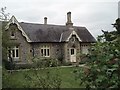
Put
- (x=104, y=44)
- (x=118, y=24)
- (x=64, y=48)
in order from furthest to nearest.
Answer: (x=64, y=48) → (x=118, y=24) → (x=104, y=44)

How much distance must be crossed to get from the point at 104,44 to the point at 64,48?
114 feet

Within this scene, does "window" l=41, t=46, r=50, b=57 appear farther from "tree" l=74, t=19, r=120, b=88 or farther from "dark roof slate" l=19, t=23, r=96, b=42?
"tree" l=74, t=19, r=120, b=88

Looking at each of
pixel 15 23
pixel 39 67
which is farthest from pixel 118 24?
pixel 15 23

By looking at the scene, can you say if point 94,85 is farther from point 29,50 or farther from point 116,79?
point 29,50

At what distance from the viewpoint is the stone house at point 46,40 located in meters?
36.4

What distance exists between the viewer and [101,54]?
4.61m

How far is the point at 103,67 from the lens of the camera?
14.2 feet

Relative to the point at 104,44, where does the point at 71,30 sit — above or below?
above

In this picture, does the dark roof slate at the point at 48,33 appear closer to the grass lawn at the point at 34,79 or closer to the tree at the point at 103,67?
the grass lawn at the point at 34,79

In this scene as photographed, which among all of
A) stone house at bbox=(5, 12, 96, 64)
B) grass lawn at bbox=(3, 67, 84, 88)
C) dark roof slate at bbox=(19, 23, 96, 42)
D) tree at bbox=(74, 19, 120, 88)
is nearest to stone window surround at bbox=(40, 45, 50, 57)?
stone house at bbox=(5, 12, 96, 64)

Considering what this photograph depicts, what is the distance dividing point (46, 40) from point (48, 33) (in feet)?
6.95

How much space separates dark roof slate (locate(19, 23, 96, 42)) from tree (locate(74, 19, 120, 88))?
32763mm

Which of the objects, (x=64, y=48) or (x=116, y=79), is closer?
(x=116, y=79)

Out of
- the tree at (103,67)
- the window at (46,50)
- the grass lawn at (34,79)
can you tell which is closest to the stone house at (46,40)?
the window at (46,50)
